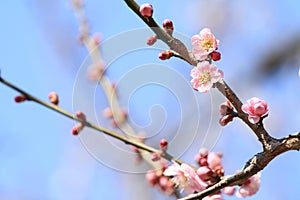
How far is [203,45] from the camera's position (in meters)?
1.13

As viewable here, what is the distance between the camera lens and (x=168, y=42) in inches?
44.1

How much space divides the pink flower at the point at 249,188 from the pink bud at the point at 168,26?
0.47 metres

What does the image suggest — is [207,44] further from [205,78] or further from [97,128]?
[97,128]

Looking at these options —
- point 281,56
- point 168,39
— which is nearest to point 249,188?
point 168,39

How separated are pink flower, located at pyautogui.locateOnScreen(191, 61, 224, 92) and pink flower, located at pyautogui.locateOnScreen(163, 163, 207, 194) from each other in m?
0.30

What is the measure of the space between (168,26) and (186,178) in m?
0.44

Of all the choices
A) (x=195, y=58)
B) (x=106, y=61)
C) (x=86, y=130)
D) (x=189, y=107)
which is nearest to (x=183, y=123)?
(x=189, y=107)

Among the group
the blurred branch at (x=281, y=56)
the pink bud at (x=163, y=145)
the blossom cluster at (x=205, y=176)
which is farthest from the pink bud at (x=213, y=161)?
the blurred branch at (x=281, y=56)

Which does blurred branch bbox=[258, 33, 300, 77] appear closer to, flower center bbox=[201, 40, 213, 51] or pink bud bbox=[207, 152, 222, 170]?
pink bud bbox=[207, 152, 222, 170]

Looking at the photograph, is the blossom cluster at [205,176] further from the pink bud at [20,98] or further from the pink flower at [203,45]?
the pink bud at [20,98]

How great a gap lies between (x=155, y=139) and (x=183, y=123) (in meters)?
0.22

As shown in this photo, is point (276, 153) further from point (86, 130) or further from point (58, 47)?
point (58, 47)

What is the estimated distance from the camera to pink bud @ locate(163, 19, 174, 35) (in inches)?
44.4

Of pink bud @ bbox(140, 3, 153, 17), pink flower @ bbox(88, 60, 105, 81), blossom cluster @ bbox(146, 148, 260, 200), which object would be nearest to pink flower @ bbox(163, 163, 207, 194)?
blossom cluster @ bbox(146, 148, 260, 200)
